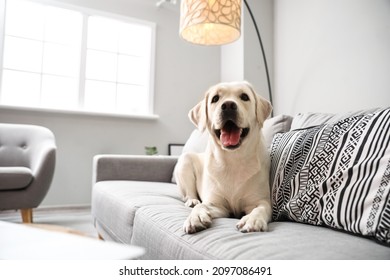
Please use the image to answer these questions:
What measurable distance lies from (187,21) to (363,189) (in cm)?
167

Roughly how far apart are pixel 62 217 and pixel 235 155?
88.8 inches

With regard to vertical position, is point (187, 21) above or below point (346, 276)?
above

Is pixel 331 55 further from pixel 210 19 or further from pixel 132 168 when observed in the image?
pixel 132 168

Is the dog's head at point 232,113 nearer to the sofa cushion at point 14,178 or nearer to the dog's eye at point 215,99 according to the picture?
the dog's eye at point 215,99

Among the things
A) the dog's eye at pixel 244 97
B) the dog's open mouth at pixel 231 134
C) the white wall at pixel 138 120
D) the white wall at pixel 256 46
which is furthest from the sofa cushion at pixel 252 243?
the white wall at pixel 256 46

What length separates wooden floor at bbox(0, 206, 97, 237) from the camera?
2.35 metres

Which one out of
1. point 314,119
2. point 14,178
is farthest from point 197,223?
point 14,178

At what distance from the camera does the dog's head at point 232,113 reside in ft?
3.61

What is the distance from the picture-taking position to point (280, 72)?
3211 millimetres

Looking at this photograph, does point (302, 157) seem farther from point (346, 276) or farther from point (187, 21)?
point (187, 21)

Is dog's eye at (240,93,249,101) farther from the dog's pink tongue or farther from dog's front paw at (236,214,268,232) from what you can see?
dog's front paw at (236,214,268,232)

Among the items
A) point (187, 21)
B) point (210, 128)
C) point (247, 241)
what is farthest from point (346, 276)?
point (187, 21)

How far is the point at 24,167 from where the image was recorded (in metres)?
2.40

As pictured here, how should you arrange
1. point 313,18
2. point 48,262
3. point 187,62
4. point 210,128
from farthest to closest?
point 187,62, point 313,18, point 210,128, point 48,262
